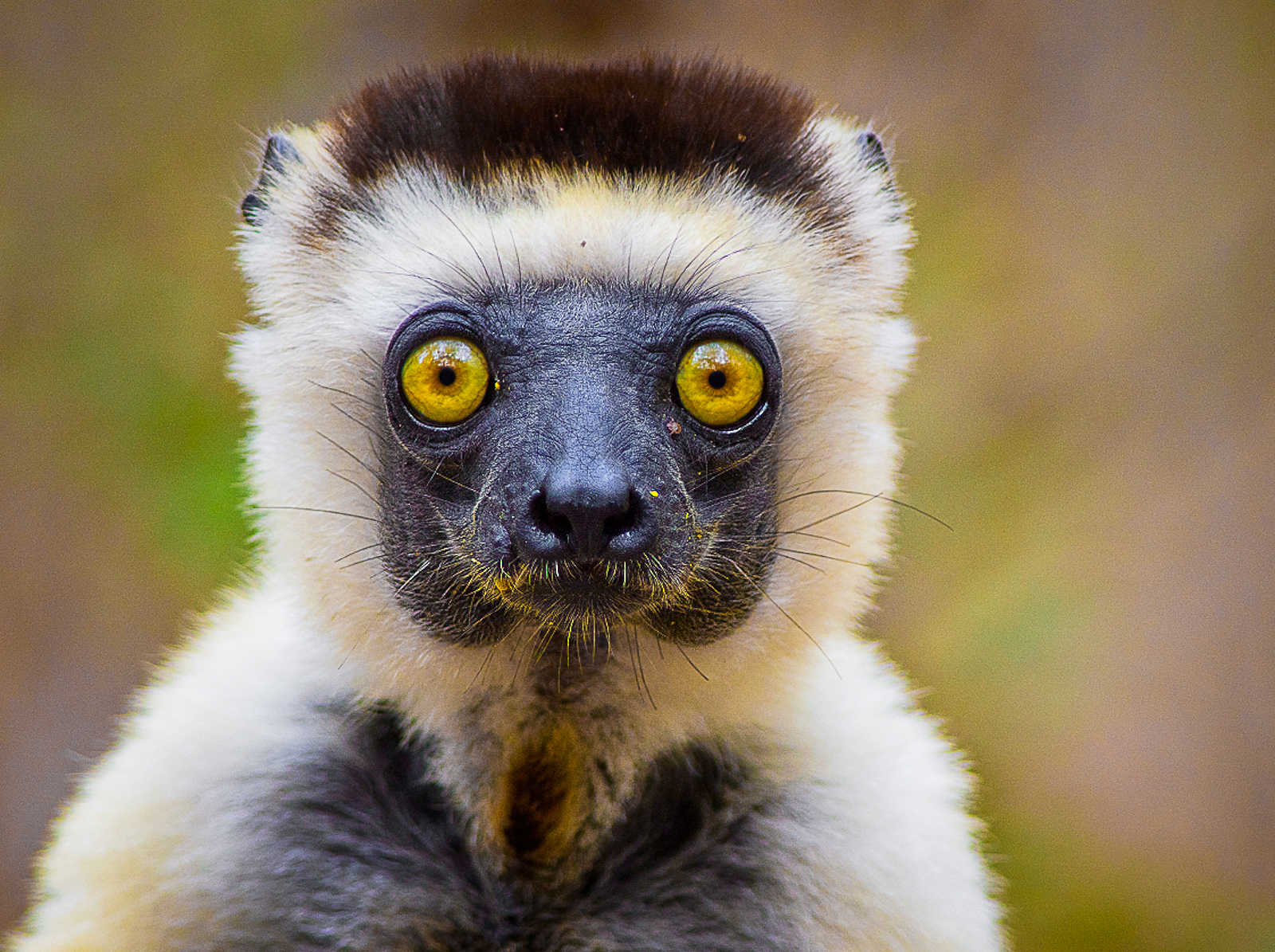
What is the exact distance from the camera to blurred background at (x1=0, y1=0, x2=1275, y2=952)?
8.27 feet

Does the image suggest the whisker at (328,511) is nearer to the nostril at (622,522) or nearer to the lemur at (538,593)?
the lemur at (538,593)

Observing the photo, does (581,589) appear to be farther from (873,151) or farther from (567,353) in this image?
(873,151)

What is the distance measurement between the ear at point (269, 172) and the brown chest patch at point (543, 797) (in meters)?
1.16

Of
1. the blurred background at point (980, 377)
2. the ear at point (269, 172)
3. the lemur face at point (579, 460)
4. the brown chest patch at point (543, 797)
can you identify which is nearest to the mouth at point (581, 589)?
the lemur face at point (579, 460)

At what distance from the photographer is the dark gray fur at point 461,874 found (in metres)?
1.90

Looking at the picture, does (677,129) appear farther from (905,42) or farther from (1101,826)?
(1101,826)

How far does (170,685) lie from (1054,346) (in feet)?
8.73

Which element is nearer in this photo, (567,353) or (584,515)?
(584,515)

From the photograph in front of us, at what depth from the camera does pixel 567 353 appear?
1841mm

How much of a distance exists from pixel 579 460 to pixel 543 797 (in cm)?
66

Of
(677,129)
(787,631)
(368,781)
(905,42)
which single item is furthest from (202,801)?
(905,42)

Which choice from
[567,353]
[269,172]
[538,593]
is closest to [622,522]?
[538,593]

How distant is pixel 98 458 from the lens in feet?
10.3

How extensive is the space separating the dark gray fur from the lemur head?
28 cm
